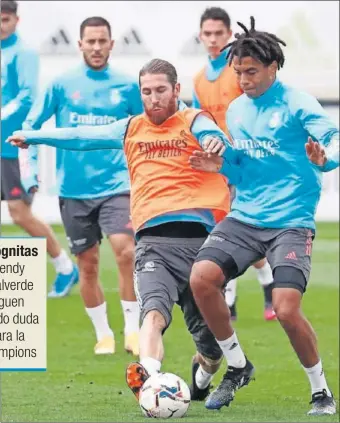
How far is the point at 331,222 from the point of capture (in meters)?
24.1

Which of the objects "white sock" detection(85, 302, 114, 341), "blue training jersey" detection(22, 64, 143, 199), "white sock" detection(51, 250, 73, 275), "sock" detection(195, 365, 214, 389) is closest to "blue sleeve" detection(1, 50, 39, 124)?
"blue training jersey" detection(22, 64, 143, 199)

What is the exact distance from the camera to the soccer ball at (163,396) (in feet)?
25.6

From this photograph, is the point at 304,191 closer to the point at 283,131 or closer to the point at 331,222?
the point at 283,131

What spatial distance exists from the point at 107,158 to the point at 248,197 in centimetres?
283

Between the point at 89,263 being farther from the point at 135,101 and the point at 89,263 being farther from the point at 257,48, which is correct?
the point at 257,48

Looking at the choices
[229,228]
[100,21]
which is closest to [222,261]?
[229,228]

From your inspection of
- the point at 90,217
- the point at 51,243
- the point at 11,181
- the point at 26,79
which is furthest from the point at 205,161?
the point at 51,243

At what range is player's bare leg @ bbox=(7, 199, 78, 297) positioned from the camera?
47.0 ft

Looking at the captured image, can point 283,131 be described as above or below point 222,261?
above

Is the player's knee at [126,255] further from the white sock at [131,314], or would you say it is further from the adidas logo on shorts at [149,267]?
the adidas logo on shorts at [149,267]

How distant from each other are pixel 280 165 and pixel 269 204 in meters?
0.22

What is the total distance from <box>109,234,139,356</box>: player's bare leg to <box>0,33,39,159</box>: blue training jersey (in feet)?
6.75

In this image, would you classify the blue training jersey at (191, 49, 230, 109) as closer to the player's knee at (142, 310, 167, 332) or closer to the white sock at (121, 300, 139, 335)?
the white sock at (121, 300, 139, 335)

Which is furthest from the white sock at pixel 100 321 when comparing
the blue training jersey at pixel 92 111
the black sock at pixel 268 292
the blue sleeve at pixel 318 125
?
the blue sleeve at pixel 318 125
